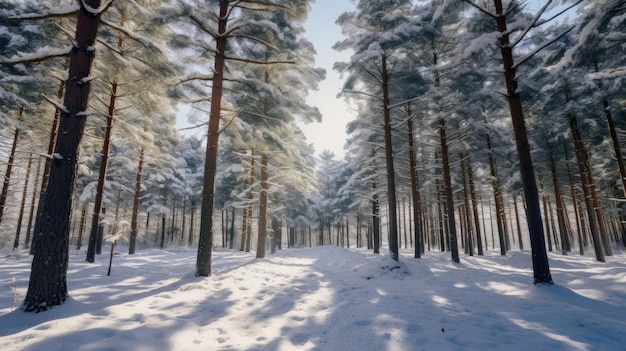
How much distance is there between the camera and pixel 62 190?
478 cm

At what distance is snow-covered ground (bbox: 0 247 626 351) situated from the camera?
3.69 m

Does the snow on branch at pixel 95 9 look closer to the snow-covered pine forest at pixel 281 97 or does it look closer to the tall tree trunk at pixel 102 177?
the snow-covered pine forest at pixel 281 97

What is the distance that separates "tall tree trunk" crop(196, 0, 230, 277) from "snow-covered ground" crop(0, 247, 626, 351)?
0.59m

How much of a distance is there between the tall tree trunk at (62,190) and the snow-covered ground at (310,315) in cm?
33

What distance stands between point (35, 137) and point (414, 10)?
2241 centimetres

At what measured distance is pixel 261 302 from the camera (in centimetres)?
614

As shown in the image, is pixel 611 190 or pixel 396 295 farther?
pixel 611 190

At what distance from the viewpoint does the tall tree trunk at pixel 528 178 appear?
7.04 meters

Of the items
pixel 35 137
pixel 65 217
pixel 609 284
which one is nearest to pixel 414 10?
pixel 609 284

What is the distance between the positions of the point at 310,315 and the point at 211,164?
5049 millimetres

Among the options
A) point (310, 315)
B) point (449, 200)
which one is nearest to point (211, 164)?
point (310, 315)

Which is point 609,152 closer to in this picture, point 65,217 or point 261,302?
point 261,302

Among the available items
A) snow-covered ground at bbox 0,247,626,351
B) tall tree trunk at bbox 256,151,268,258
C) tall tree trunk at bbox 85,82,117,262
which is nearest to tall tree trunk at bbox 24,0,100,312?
snow-covered ground at bbox 0,247,626,351

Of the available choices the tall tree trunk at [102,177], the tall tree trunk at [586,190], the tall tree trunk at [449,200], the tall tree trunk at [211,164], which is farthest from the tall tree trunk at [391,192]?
the tall tree trunk at [586,190]
